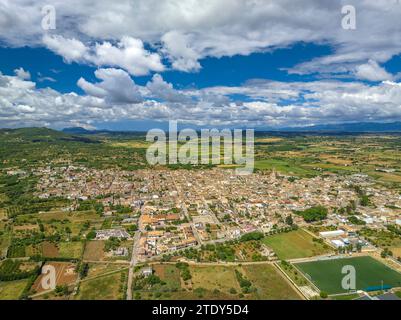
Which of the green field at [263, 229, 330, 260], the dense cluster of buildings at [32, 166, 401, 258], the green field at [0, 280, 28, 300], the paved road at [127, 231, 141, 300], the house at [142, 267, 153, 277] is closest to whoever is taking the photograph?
the green field at [0, 280, 28, 300]

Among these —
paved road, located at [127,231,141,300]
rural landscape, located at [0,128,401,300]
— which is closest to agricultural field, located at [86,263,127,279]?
rural landscape, located at [0,128,401,300]

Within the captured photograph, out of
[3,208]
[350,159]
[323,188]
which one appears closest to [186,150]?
[350,159]

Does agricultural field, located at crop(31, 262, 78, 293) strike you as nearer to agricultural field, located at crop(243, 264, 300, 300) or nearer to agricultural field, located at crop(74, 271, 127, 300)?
agricultural field, located at crop(74, 271, 127, 300)

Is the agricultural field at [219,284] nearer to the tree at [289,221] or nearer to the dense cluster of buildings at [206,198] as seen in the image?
the dense cluster of buildings at [206,198]

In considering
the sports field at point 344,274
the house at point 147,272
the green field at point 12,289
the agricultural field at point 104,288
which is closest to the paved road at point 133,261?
the agricultural field at point 104,288

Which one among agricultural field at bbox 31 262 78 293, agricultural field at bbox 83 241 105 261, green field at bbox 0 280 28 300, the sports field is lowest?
green field at bbox 0 280 28 300
